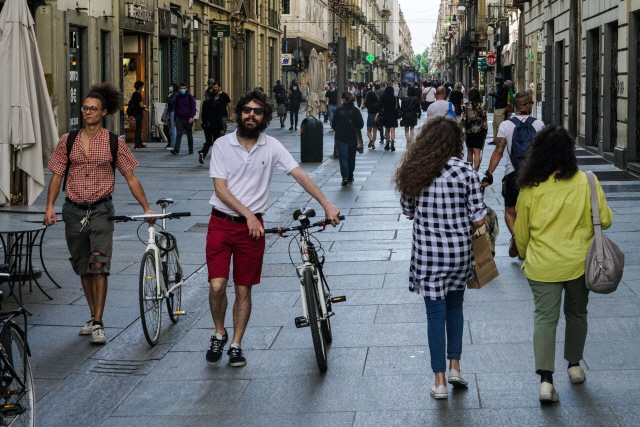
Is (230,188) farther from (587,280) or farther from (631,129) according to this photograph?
(631,129)

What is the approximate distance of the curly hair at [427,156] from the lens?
539 centimetres

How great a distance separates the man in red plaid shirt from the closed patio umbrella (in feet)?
6.61

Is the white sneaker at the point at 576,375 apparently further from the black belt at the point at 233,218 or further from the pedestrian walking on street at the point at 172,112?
the pedestrian walking on street at the point at 172,112

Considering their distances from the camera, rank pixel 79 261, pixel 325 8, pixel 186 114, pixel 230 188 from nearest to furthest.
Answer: pixel 230 188 < pixel 79 261 < pixel 186 114 < pixel 325 8

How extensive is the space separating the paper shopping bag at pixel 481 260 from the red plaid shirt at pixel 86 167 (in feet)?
9.13

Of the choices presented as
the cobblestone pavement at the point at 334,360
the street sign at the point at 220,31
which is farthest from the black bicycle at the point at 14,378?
the street sign at the point at 220,31

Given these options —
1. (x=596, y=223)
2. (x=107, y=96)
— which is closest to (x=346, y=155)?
(x=107, y=96)

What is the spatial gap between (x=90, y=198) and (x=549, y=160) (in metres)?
3.24

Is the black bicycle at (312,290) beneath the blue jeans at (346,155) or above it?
beneath

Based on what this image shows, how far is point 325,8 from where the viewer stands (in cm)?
6975

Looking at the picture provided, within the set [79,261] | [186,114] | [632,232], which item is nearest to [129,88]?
[186,114]

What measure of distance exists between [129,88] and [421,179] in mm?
23333

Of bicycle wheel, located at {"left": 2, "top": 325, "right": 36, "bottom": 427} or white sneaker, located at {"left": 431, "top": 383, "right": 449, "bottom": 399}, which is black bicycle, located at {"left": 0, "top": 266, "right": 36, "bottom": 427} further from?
white sneaker, located at {"left": 431, "top": 383, "right": 449, "bottom": 399}

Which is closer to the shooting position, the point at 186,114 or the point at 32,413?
the point at 32,413
